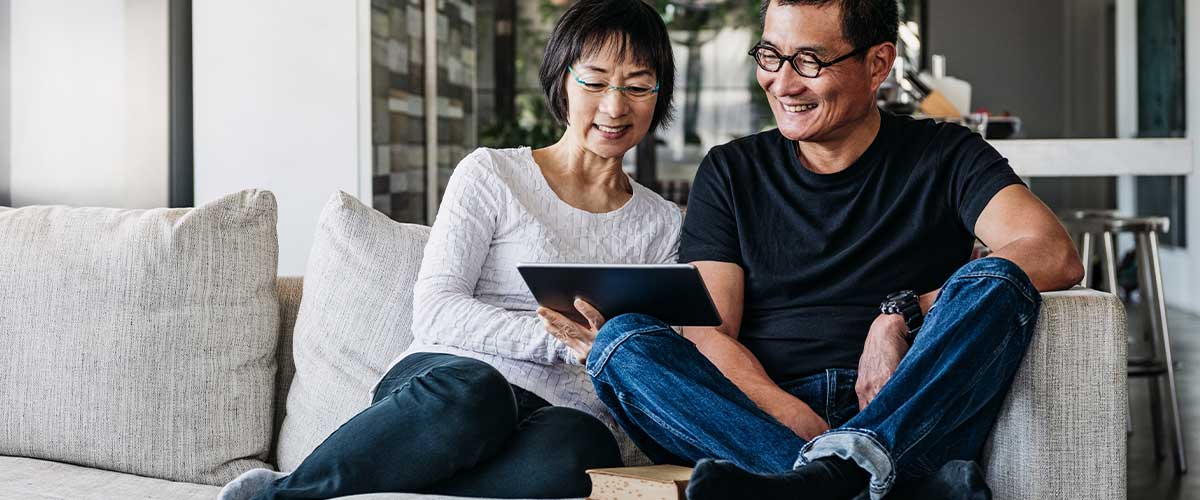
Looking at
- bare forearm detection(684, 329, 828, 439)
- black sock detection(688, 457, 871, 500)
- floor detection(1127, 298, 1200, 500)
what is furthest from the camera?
floor detection(1127, 298, 1200, 500)

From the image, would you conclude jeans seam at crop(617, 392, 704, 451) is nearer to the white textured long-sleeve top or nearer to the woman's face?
the white textured long-sleeve top

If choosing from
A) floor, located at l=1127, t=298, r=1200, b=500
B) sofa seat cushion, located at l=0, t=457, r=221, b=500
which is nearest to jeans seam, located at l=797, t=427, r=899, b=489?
sofa seat cushion, located at l=0, t=457, r=221, b=500

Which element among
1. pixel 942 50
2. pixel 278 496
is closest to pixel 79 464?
pixel 278 496

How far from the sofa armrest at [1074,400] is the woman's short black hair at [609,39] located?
2.54 ft

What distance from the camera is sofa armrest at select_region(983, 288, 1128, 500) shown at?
61.6 inches

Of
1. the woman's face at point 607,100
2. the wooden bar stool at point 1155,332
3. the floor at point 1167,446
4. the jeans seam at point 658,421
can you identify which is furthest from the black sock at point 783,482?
the wooden bar stool at point 1155,332

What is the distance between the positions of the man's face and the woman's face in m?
0.22

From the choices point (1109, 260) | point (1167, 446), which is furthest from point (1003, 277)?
point (1167, 446)

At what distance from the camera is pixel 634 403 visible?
5.34 ft

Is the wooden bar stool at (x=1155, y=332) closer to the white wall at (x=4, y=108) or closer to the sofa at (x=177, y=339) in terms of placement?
the sofa at (x=177, y=339)

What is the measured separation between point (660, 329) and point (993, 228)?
54 cm

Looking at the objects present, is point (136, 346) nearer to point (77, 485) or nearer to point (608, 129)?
point (77, 485)

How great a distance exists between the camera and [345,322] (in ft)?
6.65

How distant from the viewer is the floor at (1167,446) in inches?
119
